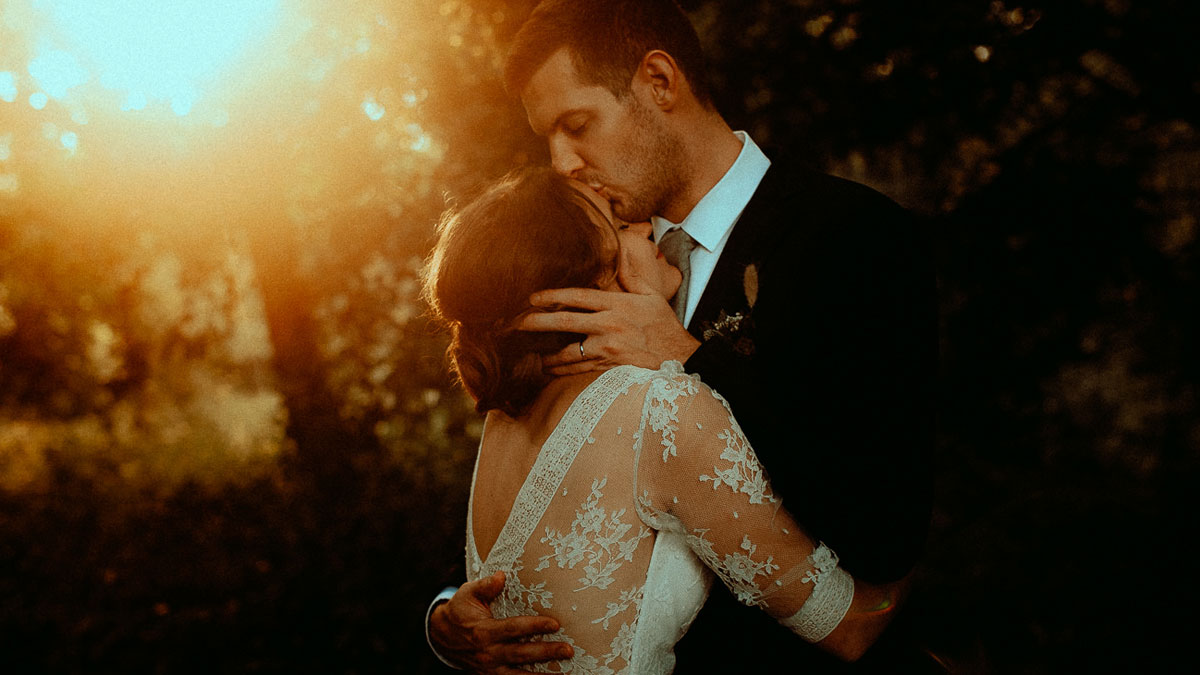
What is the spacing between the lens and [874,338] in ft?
6.09

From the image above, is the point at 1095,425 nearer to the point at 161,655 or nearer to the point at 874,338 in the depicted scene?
the point at 874,338

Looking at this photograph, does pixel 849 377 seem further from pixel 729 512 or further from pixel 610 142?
pixel 610 142

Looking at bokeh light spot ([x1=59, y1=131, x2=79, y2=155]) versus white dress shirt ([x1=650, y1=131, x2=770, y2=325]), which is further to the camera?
bokeh light spot ([x1=59, y1=131, x2=79, y2=155])

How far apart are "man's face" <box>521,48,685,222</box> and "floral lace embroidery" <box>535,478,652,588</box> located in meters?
1.09

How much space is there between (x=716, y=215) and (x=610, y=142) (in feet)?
1.35

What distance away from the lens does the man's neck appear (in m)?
2.47

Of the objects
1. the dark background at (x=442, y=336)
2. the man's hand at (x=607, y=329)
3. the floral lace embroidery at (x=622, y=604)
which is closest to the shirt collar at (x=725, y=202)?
the man's hand at (x=607, y=329)

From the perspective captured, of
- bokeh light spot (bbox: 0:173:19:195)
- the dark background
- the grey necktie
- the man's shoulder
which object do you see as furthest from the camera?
bokeh light spot (bbox: 0:173:19:195)

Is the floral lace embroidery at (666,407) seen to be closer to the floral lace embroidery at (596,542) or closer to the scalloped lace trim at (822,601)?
the floral lace embroidery at (596,542)

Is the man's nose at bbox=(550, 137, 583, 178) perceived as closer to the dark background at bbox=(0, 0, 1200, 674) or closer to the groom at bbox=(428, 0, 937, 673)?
the groom at bbox=(428, 0, 937, 673)

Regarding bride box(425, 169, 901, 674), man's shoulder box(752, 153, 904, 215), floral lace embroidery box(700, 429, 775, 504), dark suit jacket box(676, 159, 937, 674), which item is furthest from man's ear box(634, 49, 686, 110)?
floral lace embroidery box(700, 429, 775, 504)

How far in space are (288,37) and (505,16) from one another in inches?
43.0

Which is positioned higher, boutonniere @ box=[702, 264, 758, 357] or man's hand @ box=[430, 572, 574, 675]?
boutonniere @ box=[702, 264, 758, 357]

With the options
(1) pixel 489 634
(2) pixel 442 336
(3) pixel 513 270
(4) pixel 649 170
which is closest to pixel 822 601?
(1) pixel 489 634
